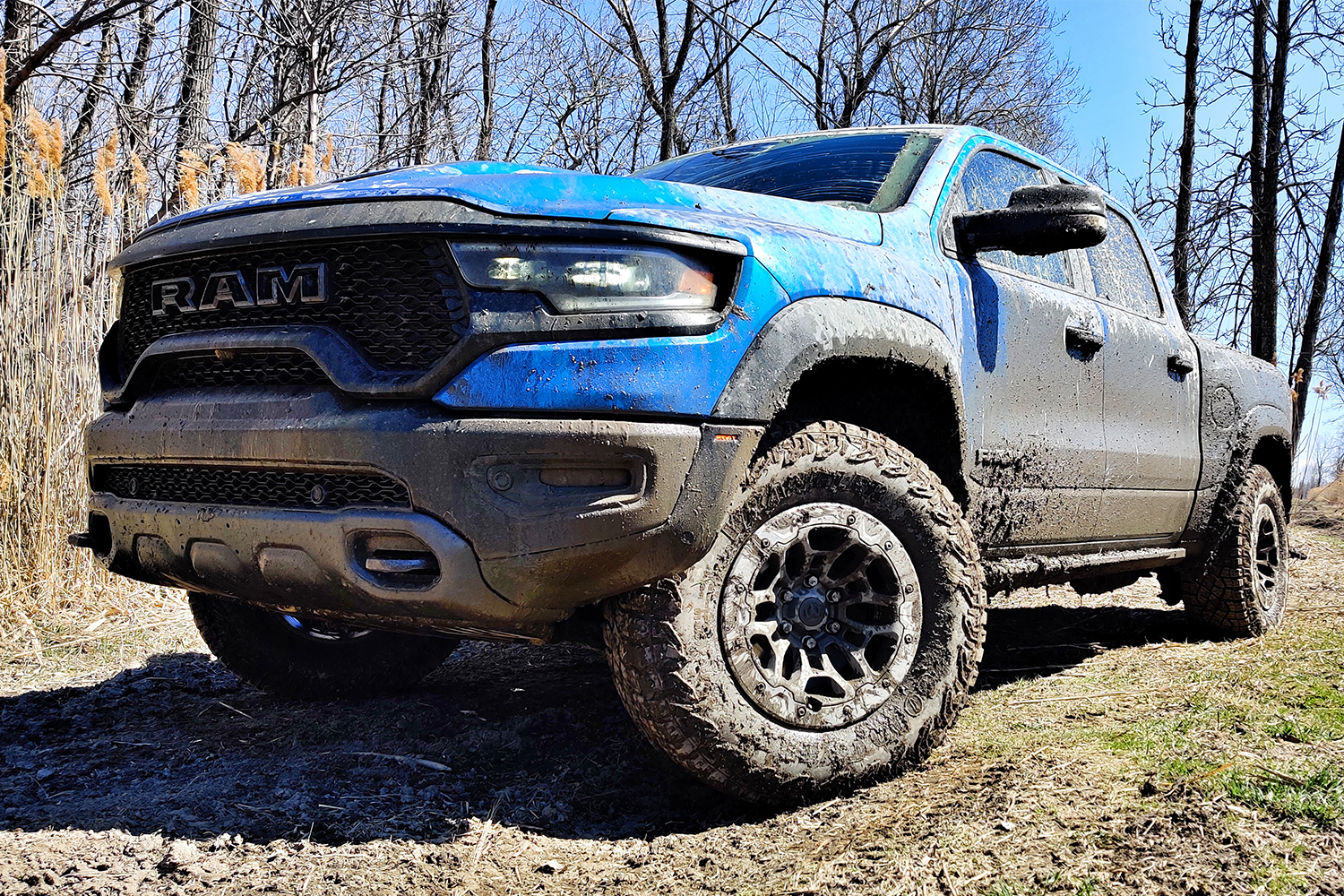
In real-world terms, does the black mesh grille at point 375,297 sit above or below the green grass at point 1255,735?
above

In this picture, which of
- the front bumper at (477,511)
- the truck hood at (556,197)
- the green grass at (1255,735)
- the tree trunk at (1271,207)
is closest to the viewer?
the front bumper at (477,511)

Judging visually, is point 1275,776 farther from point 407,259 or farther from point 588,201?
point 407,259

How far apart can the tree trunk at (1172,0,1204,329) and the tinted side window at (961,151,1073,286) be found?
10432 mm

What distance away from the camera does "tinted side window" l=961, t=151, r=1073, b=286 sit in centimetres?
336

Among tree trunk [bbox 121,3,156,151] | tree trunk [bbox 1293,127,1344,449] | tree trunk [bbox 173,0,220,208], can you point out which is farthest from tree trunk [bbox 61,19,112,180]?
tree trunk [bbox 1293,127,1344,449]

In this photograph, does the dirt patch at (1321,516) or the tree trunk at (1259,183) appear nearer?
the dirt patch at (1321,516)

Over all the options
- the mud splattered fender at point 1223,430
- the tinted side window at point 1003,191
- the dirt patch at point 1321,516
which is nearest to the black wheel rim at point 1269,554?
the mud splattered fender at point 1223,430

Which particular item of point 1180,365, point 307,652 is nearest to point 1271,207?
point 1180,365

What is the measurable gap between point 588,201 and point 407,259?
394 mm

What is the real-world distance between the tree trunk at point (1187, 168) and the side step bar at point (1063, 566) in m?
10.0

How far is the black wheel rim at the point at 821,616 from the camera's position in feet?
7.61

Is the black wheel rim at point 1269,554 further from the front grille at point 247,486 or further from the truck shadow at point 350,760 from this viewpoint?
the front grille at point 247,486

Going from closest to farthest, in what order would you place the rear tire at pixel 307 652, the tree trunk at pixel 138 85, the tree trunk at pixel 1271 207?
1. the rear tire at pixel 307 652
2. the tree trunk at pixel 138 85
3. the tree trunk at pixel 1271 207

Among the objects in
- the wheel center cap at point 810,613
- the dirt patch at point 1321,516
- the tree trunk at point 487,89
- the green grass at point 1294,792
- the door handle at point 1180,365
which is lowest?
the dirt patch at point 1321,516
